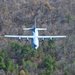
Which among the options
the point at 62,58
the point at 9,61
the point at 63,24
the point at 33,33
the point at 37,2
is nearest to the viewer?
the point at 9,61

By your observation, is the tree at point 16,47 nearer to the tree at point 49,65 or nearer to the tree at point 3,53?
the tree at point 3,53

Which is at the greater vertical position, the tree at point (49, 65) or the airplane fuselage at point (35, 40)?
the airplane fuselage at point (35, 40)

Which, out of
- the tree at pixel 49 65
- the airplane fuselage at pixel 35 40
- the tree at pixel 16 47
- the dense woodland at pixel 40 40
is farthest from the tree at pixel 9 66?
the airplane fuselage at pixel 35 40

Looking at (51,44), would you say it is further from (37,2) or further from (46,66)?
(37,2)

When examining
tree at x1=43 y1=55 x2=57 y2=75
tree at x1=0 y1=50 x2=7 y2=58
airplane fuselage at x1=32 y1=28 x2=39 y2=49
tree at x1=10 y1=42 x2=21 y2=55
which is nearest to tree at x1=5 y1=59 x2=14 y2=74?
tree at x1=0 y1=50 x2=7 y2=58

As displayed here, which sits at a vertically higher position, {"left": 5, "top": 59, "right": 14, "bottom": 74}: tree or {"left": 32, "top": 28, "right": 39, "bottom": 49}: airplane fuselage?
{"left": 32, "top": 28, "right": 39, "bottom": 49}: airplane fuselage

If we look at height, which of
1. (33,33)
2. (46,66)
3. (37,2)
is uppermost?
(37,2)

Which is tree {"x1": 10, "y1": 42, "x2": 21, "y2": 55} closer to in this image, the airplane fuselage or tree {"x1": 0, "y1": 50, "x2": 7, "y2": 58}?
tree {"x1": 0, "y1": 50, "x2": 7, "y2": 58}

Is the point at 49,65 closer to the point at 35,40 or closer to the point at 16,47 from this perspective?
the point at 16,47

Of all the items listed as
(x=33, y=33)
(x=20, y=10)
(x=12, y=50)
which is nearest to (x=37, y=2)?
(x=20, y=10)
